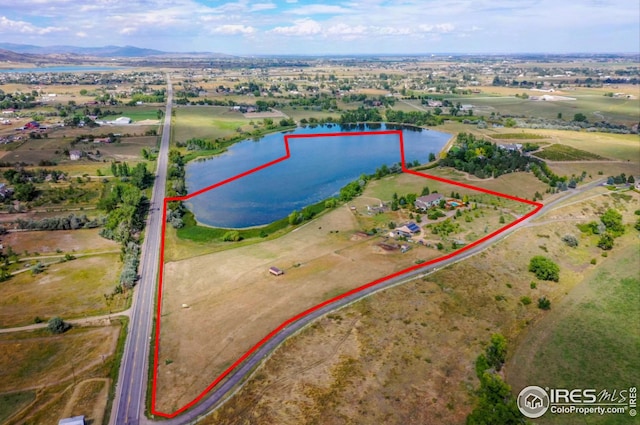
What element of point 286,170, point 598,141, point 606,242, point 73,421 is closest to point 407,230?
point 606,242

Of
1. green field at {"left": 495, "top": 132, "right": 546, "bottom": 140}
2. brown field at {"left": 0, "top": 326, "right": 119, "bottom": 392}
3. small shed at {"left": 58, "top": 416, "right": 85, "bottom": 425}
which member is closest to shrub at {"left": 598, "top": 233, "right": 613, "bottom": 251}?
brown field at {"left": 0, "top": 326, "right": 119, "bottom": 392}

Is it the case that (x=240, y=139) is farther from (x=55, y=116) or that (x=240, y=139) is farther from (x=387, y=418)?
(x=387, y=418)

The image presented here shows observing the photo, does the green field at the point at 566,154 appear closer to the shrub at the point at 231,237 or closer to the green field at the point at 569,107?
the green field at the point at 569,107

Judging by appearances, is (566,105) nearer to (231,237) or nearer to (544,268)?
(544,268)

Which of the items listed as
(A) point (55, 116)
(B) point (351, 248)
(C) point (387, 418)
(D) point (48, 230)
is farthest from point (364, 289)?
(A) point (55, 116)

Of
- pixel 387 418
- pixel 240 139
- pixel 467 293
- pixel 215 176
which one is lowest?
pixel 387 418

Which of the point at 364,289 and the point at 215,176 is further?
the point at 215,176

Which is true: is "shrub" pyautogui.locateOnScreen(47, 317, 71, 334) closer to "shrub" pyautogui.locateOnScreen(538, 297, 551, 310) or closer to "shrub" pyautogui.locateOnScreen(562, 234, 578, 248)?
"shrub" pyautogui.locateOnScreen(538, 297, 551, 310)
